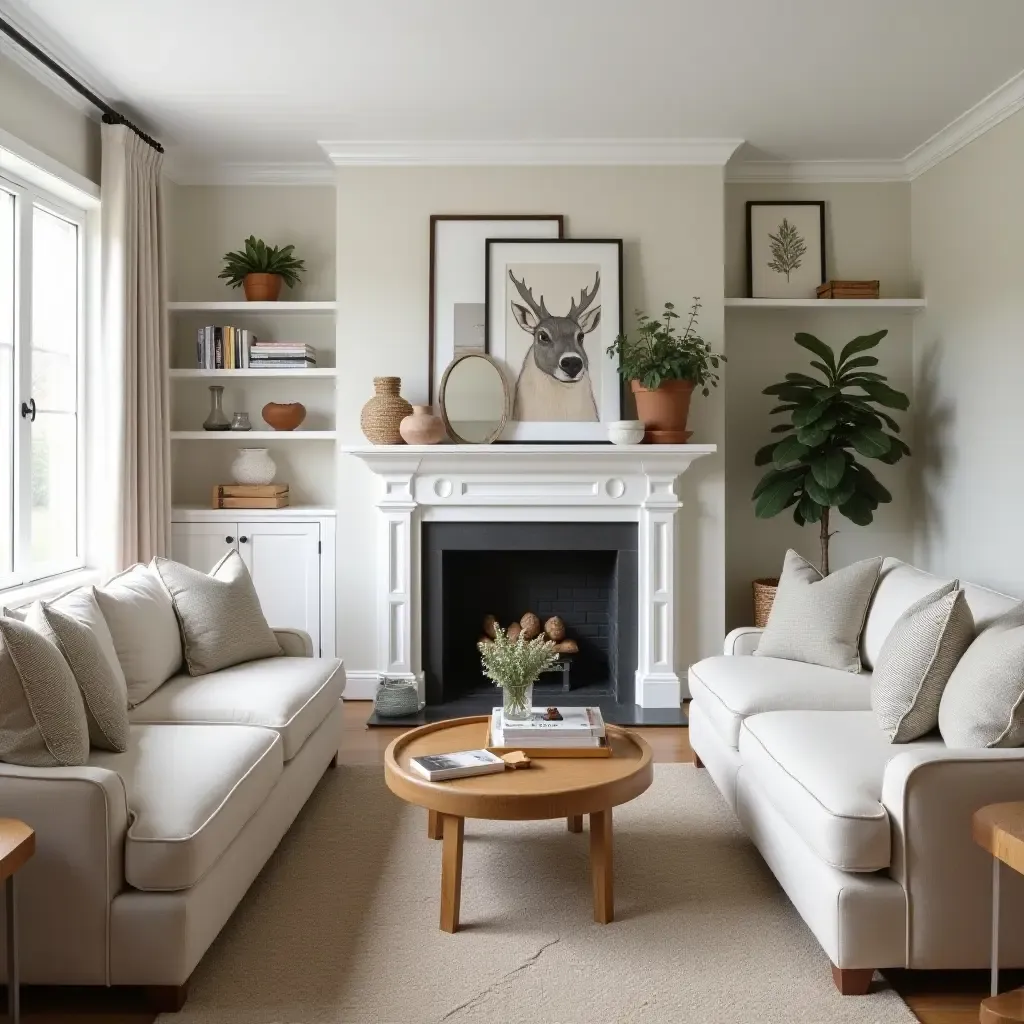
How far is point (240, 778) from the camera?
103 inches

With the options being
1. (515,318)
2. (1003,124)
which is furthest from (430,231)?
(1003,124)

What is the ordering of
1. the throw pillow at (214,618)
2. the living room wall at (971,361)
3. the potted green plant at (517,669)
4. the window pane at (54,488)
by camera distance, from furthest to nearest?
the living room wall at (971,361) → the window pane at (54,488) → the throw pillow at (214,618) → the potted green plant at (517,669)

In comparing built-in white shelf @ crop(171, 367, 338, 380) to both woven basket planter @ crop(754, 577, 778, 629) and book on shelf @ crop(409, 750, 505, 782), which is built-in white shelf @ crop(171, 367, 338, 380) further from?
book on shelf @ crop(409, 750, 505, 782)

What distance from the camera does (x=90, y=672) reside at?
2588mm

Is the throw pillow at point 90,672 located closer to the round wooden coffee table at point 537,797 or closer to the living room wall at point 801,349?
→ the round wooden coffee table at point 537,797

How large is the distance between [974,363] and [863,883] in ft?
10.2

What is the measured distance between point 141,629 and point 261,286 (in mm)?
2377

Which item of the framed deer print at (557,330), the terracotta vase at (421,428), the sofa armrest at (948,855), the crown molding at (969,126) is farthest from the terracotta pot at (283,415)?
the sofa armrest at (948,855)

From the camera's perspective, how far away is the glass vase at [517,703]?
307cm

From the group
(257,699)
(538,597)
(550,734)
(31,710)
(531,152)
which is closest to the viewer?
(31,710)

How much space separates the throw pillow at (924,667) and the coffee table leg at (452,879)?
1153mm

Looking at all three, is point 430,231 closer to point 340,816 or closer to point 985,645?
point 340,816

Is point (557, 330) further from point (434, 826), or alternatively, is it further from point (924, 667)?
point (924, 667)

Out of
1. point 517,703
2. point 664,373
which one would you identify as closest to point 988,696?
point 517,703
